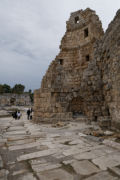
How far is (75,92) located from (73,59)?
Result: 131 inches

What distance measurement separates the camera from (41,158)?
118 inches

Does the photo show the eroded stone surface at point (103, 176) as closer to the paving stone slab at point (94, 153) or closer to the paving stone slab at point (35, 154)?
the paving stone slab at point (94, 153)

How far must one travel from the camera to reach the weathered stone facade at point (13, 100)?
3316 centimetres

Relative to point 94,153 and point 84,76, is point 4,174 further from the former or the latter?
point 84,76

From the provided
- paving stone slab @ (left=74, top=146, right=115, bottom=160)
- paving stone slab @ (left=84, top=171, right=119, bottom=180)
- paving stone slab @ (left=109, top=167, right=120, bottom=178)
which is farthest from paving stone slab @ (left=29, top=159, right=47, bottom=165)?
paving stone slab @ (left=109, top=167, right=120, bottom=178)

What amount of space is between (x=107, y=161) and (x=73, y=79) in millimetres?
8080

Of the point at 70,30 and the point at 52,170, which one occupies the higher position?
the point at 70,30

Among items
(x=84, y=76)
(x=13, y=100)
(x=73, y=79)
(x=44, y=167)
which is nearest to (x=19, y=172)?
(x=44, y=167)

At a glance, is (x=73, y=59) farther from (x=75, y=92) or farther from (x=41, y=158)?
(x=41, y=158)

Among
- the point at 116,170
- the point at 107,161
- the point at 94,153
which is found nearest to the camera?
Answer: the point at 116,170

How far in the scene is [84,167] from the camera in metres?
2.52

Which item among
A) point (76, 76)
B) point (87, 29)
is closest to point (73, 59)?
point (76, 76)

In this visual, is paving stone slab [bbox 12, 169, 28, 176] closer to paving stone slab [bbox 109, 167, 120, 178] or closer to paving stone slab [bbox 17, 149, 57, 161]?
paving stone slab [bbox 17, 149, 57, 161]

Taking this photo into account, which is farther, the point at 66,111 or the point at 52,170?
the point at 66,111
